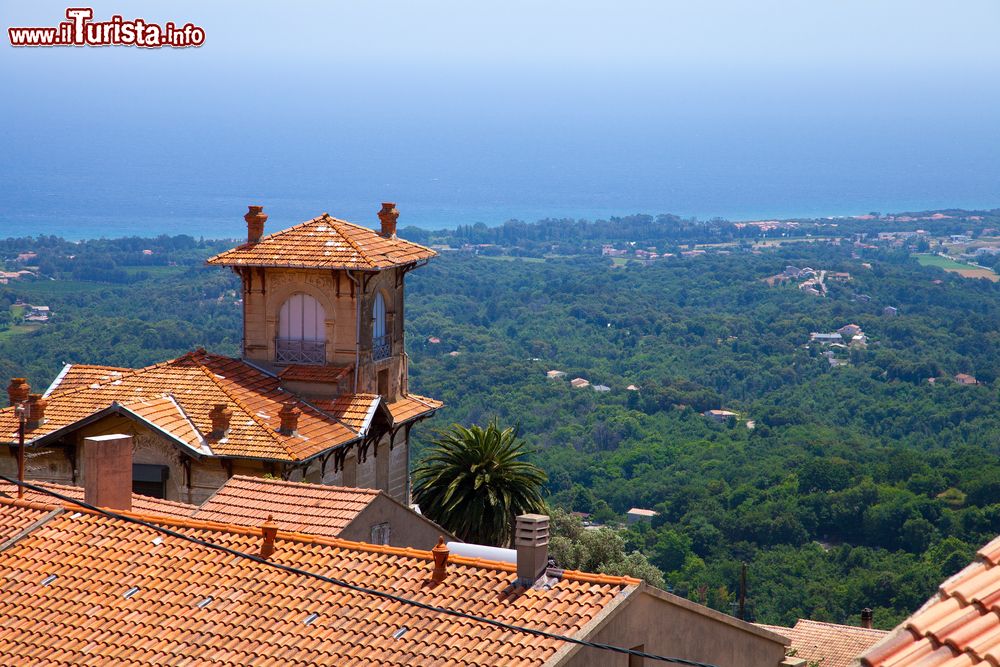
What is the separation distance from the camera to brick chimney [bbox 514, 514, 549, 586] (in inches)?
727

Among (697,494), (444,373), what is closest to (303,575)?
(697,494)

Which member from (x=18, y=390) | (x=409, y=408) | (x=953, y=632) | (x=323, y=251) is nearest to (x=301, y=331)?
(x=323, y=251)

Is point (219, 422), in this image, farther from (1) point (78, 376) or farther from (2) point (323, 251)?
(2) point (323, 251)

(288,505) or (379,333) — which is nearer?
(288,505)

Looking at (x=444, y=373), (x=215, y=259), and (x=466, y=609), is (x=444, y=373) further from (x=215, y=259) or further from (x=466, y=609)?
(x=466, y=609)

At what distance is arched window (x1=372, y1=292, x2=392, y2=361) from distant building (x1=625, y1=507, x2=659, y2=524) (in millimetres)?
75032

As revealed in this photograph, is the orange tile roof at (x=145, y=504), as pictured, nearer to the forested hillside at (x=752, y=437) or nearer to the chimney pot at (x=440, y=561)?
the chimney pot at (x=440, y=561)

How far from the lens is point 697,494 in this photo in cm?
11112

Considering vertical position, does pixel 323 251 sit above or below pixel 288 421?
above

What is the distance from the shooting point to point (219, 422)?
32.3 meters

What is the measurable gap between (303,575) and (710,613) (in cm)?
507

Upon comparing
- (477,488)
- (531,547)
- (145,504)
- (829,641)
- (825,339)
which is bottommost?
(825,339)

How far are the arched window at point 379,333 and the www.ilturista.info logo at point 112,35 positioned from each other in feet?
23.1

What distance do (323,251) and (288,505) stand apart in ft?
39.7
